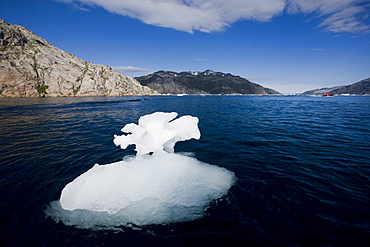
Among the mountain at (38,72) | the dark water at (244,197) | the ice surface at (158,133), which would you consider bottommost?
the dark water at (244,197)

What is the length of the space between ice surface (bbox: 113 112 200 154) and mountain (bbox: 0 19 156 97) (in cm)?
11555

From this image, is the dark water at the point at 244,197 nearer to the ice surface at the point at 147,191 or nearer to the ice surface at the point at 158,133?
the ice surface at the point at 147,191

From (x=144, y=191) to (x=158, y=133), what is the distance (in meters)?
4.02

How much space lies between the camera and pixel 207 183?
733 centimetres

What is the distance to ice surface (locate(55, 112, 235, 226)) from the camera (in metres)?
5.52

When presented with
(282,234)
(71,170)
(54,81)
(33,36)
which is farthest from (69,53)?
(282,234)

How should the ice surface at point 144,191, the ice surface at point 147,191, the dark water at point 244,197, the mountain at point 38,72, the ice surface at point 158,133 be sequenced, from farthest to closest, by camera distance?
the mountain at point 38,72, the ice surface at point 158,133, the ice surface at point 147,191, the ice surface at point 144,191, the dark water at point 244,197

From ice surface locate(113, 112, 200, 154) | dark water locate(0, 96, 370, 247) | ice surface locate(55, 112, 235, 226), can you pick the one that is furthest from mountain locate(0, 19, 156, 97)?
ice surface locate(55, 112, 235, 226)

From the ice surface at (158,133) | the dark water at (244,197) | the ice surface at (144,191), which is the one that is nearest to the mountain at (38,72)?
the dark water at (244,197)

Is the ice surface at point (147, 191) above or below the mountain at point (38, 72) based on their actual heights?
below

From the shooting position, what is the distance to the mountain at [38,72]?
281ft

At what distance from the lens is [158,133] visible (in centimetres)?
985

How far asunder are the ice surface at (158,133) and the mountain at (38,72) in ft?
379

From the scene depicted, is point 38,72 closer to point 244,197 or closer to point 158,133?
point 158,133
